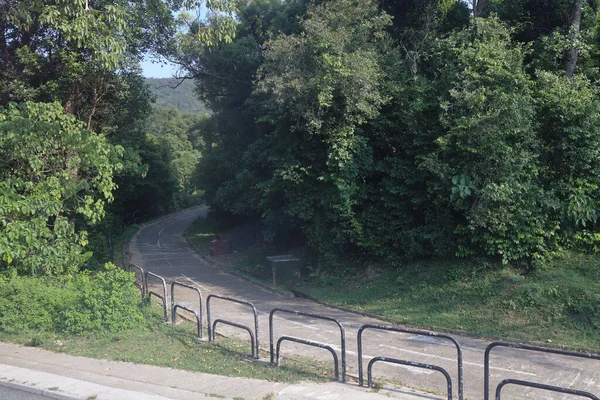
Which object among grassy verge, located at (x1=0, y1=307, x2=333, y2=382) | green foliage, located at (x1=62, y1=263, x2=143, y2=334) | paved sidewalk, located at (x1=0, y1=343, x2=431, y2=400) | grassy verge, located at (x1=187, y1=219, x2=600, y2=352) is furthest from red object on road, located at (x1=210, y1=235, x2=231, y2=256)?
paved sidewalk, located at (x1=0, y1=343, x2=431, y2=400)

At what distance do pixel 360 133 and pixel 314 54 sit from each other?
2.92 m

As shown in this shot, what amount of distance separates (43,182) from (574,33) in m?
15.6

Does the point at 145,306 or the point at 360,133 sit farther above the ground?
the point at 360,133

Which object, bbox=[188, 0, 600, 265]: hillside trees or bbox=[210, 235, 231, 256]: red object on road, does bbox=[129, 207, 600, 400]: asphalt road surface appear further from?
bbox=[210, 235, 231, 256]: red object on road

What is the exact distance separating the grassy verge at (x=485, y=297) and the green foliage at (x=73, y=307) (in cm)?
690

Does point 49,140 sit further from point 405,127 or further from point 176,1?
point 405,127

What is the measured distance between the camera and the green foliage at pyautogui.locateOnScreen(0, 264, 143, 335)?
1035cm

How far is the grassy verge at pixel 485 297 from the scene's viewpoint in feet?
40.2

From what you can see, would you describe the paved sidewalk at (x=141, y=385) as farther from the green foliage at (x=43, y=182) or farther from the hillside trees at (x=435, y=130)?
the hillside trees at (x=435, y=130)

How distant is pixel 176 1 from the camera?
55.5 ft

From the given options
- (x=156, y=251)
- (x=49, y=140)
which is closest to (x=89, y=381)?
(x=49, y=140)

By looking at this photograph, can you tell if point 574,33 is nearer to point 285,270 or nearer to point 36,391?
point 285,270

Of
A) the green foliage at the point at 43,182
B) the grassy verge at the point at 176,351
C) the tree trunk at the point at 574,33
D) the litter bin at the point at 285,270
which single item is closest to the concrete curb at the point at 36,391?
the grassy verge at the point at 176,351

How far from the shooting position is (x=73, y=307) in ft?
34.7
